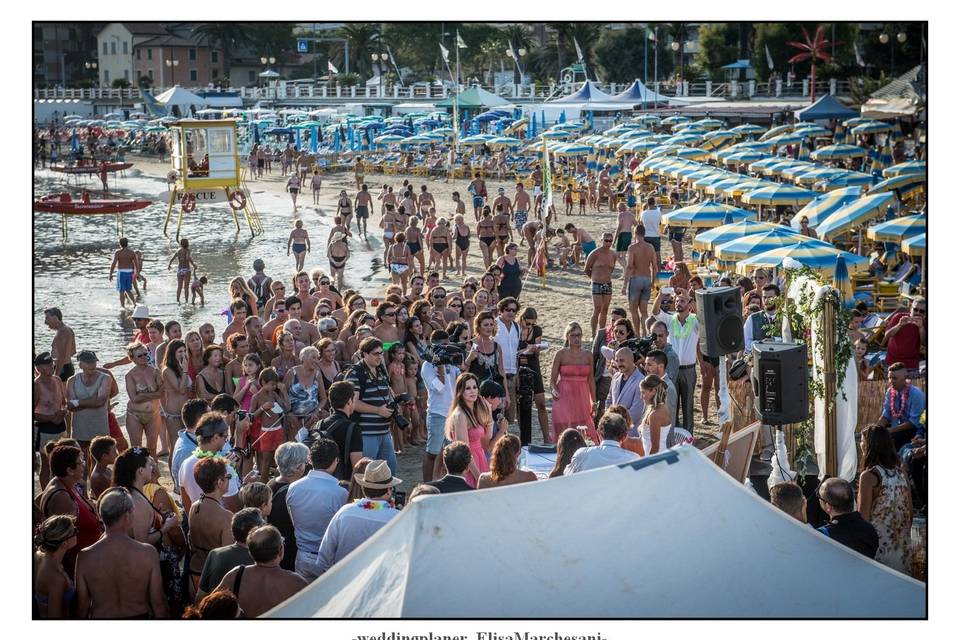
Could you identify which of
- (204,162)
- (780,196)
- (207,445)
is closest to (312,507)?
(207,445)

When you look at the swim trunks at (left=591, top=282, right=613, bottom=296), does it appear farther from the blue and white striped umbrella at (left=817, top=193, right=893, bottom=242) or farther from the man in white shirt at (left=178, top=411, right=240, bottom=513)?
the man in white shirt at (left=178, top=411, right=240, bottom=513)

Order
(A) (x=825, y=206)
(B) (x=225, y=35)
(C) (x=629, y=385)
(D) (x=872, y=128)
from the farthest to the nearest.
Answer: (B) (x=225, y=35), (D) (x=872, y=128), (A) (x=825, y=206), (C) (x=629, y=385)

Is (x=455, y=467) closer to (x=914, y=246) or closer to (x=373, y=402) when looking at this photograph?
(x=373, y=402)

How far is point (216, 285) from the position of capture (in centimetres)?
1895

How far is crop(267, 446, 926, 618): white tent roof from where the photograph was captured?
4.36m

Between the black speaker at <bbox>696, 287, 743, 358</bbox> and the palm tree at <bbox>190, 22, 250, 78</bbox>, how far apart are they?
71014 millimetres

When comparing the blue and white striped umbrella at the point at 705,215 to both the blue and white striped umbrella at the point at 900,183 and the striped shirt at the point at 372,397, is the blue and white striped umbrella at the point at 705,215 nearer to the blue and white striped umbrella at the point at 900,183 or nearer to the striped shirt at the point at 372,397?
the blue and white striped umbrella at the point at 900,183

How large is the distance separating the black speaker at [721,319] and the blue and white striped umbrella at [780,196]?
11.9 m

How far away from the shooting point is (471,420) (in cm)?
716

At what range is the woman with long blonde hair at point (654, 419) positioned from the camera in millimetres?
7168

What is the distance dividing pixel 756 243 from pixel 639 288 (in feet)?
4.68

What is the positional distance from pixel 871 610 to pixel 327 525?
2.56 meters

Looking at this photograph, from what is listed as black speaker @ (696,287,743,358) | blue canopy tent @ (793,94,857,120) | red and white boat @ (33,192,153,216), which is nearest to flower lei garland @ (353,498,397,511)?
black speaker @ (696,287,743,358)
